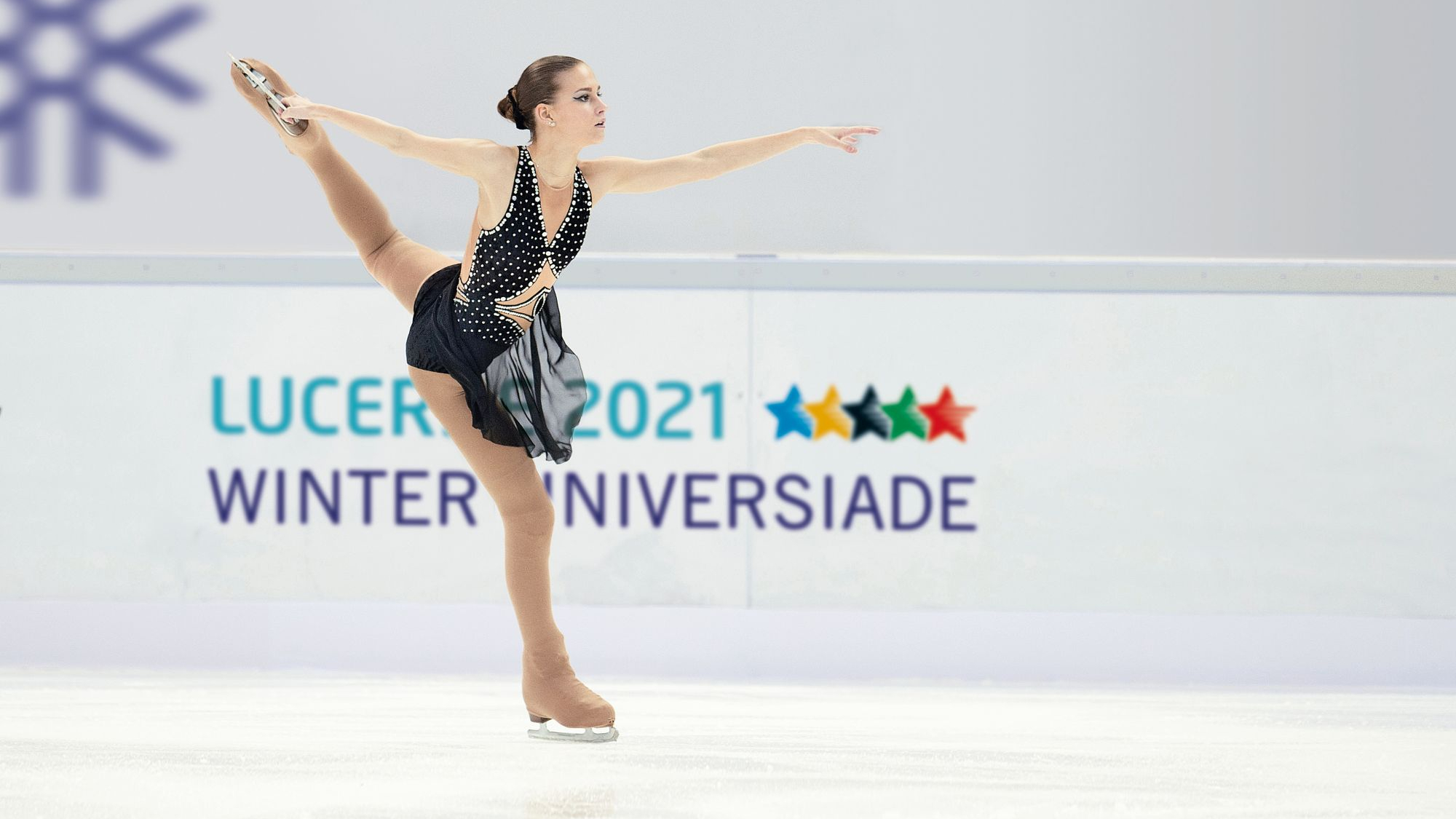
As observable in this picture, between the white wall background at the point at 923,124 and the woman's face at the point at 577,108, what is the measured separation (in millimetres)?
1561

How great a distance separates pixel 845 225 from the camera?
4.21 metres

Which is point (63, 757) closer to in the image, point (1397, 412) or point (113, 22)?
point (113, 22)

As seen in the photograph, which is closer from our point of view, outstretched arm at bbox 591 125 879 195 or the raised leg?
outstretched arm at bbox 591 125 879 195

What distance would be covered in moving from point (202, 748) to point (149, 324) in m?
1.96

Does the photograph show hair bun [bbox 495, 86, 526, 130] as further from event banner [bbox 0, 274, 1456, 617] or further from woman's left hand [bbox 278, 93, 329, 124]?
event banner [bbox 0, 274, 1456, 617]

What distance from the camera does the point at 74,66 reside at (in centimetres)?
434

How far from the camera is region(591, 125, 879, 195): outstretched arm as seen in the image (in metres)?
2.63

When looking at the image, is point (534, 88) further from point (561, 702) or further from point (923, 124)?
point (923, 124)

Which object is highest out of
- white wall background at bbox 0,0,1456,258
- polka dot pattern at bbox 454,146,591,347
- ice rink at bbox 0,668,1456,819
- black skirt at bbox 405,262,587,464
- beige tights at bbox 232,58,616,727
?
white wall background at bbox 0,0,1456,258

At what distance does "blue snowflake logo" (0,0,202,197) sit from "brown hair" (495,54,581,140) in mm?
1984

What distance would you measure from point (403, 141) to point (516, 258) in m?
0.28

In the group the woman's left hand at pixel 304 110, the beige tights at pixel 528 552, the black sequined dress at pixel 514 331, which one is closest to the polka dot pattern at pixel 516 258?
the black sequined dress at pixel 514 331

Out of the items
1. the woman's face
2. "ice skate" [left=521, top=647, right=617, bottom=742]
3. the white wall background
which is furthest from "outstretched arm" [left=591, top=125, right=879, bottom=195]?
the white wall background

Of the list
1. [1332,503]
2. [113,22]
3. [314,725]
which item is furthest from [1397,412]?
[113,22]
